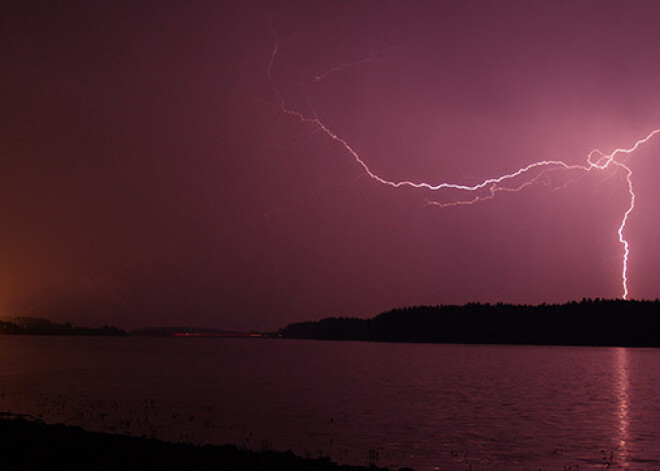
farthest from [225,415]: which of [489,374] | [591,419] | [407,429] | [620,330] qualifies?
[620,330]

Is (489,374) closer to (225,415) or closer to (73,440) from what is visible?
(225,415)

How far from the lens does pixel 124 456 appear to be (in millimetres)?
13727

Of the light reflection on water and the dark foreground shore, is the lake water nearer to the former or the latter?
the light reflection on water

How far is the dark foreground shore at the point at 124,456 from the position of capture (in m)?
12.8

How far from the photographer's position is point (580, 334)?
144m

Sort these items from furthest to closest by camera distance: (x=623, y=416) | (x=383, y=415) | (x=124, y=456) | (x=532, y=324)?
(x=532, y=324), (x=623, y=416), (x=383, y=415), (x=124, y=456)

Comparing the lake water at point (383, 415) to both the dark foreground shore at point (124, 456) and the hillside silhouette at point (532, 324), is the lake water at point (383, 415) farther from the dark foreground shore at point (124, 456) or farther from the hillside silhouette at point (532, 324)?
the hillside silhouette at point (532, 324)

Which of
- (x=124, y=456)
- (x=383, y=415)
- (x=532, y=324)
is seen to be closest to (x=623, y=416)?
(x=383, y=415)

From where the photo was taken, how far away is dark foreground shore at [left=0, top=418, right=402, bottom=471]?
12.8 meters

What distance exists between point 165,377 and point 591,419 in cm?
2639

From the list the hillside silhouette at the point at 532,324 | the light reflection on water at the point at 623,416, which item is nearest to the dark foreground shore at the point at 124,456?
the light reflection on water at the point at 623,416

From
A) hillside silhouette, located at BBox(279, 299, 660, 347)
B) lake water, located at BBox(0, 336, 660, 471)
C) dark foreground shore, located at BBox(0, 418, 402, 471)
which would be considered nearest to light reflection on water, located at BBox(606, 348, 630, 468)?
lake water, located at BBox(0, 336, 660, 471)

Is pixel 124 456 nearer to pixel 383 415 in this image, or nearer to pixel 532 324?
pixel 383 415

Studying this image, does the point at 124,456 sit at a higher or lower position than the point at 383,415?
higher
